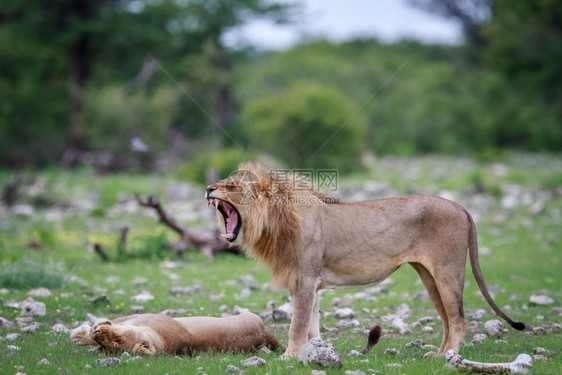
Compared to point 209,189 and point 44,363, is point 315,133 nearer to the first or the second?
point 209,189

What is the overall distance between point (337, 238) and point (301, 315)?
0.91 meters

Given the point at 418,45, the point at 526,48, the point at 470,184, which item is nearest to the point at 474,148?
the point at 526,48

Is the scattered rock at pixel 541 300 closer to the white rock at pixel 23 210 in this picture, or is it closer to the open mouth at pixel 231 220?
the open mouth at pixel 231 220

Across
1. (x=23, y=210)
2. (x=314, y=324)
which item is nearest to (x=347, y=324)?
(x=314, y=324)

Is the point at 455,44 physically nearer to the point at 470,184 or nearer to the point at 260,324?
the point at 470,184

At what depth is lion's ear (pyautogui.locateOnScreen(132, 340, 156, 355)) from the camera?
6.49 m

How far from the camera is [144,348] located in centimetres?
651

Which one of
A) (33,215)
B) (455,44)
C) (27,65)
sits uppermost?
(455,44)

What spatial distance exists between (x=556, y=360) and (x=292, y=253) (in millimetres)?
2656

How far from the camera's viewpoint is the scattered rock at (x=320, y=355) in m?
6.09

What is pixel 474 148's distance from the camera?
36.9 m

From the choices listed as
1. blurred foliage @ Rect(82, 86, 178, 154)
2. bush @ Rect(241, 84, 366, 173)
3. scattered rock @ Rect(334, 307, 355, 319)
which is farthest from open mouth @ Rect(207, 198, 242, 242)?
blurred foliage @ Rect(82, 86, 178, 154)

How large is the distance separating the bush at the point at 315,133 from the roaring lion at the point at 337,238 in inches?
737

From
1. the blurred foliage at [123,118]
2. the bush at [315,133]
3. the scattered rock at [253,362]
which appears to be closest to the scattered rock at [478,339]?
the scattered rock at [253,362]
